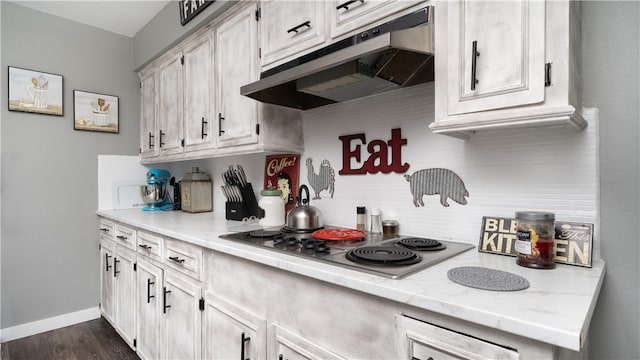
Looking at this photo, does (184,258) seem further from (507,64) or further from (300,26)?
(507,64)

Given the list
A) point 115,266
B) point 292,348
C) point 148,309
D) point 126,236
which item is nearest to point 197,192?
point 126,236

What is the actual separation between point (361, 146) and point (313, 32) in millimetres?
592

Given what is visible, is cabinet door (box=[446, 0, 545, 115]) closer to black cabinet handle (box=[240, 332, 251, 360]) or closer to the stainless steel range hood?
the stainless steel range hood

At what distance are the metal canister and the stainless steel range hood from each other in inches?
50.7

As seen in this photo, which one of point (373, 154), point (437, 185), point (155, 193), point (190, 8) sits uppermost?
point (190, 8)

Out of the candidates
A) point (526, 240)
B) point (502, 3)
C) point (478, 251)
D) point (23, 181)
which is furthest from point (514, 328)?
point (23, 181)

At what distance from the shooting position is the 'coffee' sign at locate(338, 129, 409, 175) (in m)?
1.49

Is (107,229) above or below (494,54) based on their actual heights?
below

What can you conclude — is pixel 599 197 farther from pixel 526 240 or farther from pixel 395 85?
pixel 395 85

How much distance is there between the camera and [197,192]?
2.65 metres

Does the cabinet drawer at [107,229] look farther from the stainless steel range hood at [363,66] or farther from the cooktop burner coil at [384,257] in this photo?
the cooktop burner coil at [384,257]

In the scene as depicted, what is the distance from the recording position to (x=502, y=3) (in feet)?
2.99

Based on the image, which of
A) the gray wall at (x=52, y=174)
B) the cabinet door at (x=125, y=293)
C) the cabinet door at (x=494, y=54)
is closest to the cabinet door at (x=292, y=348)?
the cabinet door at (x=494, y=54)

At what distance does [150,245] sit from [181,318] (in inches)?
22.0
